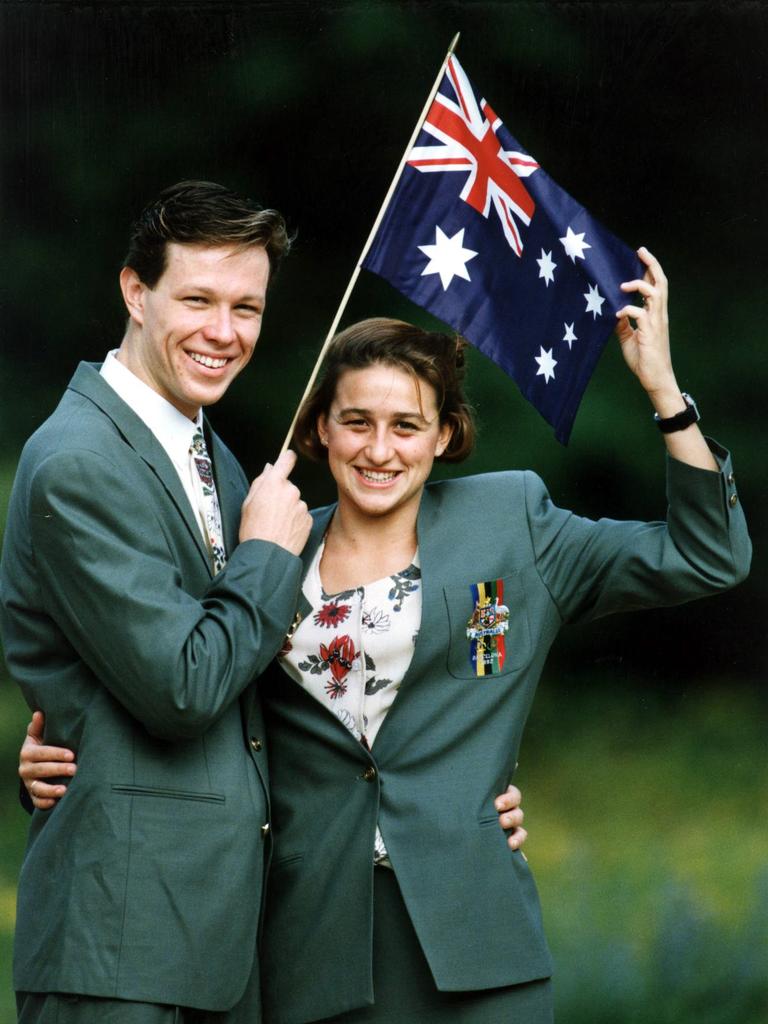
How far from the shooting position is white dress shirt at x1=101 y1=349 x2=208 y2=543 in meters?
3.23

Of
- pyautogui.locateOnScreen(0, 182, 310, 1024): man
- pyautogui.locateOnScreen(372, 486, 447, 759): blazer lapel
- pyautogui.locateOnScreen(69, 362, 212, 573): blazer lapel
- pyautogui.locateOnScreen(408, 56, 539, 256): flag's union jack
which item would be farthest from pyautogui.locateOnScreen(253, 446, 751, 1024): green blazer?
pyautogui.locateOnScreen(408, 56, 539, 256): flag's union jack

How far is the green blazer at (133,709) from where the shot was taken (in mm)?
2928

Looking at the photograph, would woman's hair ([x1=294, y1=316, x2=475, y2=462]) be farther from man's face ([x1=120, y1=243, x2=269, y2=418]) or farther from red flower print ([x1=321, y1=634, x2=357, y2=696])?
red flower print ([x1=321, y1=634, x2=357, y2=696])

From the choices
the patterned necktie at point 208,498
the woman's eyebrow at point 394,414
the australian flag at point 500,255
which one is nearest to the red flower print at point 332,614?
the patterned necktie at point 208,498

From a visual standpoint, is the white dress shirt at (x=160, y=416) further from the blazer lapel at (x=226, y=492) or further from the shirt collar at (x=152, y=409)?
the blazer lapel at (x=226, y=492)

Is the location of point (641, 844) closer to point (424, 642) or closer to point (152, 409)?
point (424, 642)

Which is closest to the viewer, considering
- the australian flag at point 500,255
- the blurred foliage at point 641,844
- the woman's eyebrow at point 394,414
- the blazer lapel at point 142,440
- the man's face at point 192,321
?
the blazer lapel at point 142,440

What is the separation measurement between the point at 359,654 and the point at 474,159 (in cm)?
104

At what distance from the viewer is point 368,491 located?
3.31 meters

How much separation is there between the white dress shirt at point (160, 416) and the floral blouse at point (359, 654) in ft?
0.93

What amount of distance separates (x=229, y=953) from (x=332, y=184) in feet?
12.1

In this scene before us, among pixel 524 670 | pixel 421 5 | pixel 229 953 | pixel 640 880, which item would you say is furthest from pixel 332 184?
pixel 229 953

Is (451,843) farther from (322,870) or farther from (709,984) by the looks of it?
(709,984)

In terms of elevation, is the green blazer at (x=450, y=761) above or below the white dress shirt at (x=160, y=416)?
below
